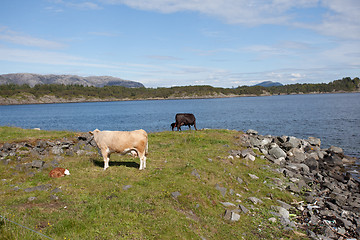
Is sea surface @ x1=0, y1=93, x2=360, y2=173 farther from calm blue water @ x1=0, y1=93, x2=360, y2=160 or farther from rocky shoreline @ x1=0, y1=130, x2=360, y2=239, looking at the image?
rocky shoreline @ x1=0, y1=130, x2=360, y2=239

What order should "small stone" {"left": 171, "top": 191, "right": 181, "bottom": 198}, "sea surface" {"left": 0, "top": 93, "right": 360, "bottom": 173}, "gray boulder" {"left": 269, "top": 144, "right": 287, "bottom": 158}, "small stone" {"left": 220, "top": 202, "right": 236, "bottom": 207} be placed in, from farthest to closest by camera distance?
"sea surface" {"left": 0, "top": 93, "right": 360, "bottom": 173} < "gray boulder" {"left": 269, "top": 144, "right": 287, "bottom": 158} < "small stone" {"left": 220, "top": 202, "right": 236, "bottom": 207} < "small stone" {"left": 171, "top": 191, "right": 181, "bottom": 198}

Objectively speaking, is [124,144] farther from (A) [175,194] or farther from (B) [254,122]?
(B) [254,122]

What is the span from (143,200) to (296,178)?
12.5 metres

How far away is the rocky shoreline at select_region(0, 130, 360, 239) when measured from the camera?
12.4m

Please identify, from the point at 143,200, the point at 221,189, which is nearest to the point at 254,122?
the point at 221,189

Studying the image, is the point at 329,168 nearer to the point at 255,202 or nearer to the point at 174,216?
the point at 255,202

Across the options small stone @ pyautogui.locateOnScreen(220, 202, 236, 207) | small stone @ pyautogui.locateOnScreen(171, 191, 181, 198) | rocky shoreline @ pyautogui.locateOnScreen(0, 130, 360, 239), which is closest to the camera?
small stone @ pyautogui.locateOnScreen(171, 191, 181, 198)

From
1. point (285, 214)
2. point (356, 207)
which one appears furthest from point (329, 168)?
point (285, 214)

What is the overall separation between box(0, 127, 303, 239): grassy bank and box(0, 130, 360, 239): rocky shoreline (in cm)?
51

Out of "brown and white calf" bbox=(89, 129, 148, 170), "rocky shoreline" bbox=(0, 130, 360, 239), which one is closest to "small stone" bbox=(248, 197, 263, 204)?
"rocky shoreline" bbox=(0, 130, 360, 239)

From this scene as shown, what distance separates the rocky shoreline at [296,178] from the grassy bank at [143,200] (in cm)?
51

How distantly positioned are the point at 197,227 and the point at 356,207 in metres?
11.2

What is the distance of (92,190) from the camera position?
1202 cm

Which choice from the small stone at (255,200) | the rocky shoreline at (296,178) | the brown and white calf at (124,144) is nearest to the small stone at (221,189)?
the rocky shoreline at (296,178)
